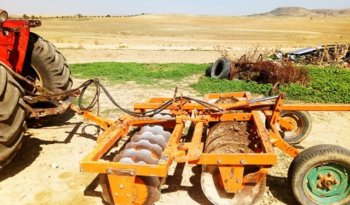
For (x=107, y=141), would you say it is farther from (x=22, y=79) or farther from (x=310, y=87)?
(x=310, y=87)

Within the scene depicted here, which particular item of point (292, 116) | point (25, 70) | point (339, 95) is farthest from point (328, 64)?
point (25, 70)

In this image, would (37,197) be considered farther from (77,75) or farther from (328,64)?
(328,64)

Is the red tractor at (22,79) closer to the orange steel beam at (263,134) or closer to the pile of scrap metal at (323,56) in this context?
the orange steel beam at (263,134)

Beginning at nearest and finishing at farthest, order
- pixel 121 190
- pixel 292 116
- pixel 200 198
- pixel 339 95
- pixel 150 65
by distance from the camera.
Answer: pixel 121 190 → pixel 200 198 → pixel 292 116 → pixel 339 95 → pixel 150 65

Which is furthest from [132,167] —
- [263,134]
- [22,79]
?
[22,79]

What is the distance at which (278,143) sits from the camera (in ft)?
14.0

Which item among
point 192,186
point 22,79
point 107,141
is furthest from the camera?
point 22,79

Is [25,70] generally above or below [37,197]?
above

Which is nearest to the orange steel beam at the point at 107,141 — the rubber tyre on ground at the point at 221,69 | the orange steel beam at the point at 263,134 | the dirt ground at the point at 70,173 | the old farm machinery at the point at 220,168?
the old farm machinery at the point at 220,168

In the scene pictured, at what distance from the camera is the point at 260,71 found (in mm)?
9766

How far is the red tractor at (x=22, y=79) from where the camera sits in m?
4.07

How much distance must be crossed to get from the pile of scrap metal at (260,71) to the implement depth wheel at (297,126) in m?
3.48

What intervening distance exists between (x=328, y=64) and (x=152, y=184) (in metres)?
10.1

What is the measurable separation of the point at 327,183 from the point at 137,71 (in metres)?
7.75
